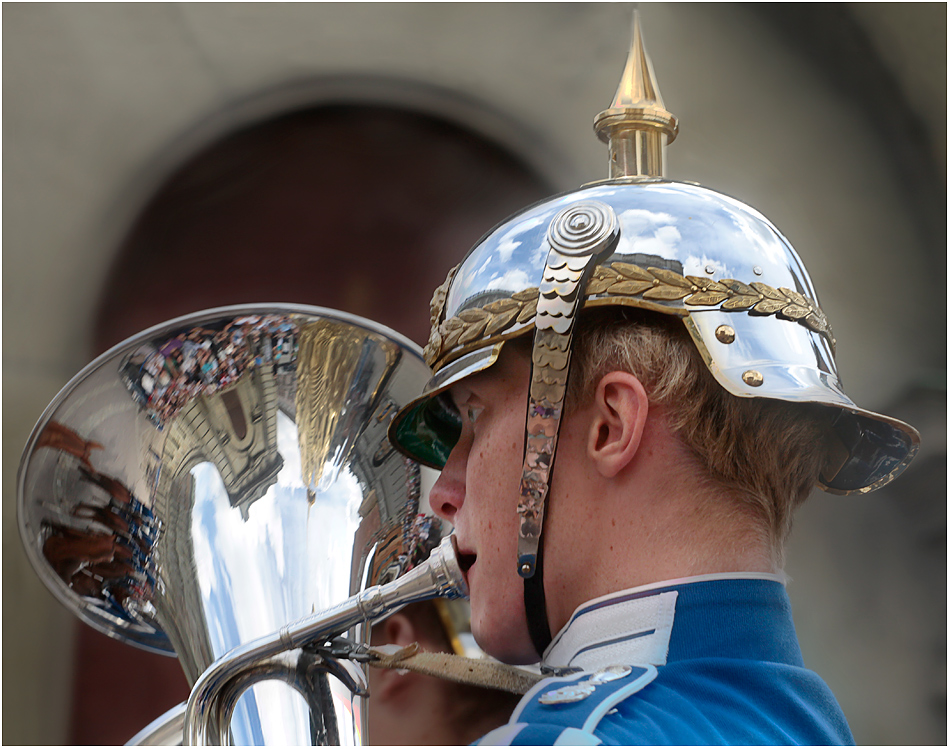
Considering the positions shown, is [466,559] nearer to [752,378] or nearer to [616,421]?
[616,421]

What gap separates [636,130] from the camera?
6.30ft

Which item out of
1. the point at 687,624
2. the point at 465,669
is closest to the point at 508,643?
the point at 465,669

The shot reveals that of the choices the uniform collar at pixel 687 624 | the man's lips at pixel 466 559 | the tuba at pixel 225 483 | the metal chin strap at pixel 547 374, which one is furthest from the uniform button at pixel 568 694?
the tuba at pixel 225 483

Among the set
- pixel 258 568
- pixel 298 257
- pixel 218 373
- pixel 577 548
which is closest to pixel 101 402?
pixel 218 373

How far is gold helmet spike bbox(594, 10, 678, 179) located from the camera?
189cm

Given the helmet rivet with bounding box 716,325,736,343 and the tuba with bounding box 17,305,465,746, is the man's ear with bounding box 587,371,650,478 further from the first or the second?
the tuba with bounding box 17,305,465,746

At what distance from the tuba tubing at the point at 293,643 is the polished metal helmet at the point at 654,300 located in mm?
235

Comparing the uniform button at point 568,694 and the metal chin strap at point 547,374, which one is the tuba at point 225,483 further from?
the uniform button at point 568,694

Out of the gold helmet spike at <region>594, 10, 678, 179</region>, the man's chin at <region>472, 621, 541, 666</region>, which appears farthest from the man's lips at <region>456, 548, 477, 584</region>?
the gold helmet spike at <region>594, 10, 678, 179</region>

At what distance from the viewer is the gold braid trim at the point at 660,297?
1470 mm

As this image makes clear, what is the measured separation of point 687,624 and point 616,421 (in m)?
0.31

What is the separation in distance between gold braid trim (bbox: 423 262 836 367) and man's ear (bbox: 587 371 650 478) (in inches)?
5.2

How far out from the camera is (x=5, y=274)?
4238 mm

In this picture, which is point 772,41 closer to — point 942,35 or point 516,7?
point 942,35
